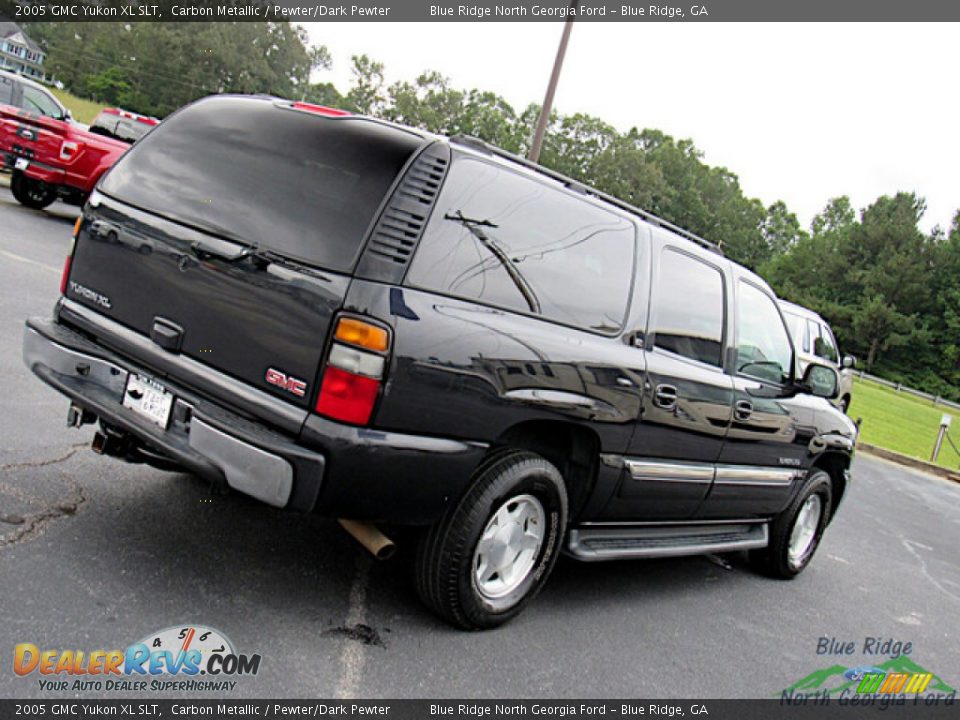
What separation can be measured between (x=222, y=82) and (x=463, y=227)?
9313cm

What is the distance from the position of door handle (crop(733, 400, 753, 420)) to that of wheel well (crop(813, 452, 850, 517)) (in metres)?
1.33

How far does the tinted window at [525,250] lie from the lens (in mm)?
3066

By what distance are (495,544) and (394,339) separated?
3.68ft

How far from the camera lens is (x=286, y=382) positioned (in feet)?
9.55

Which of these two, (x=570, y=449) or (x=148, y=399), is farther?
(x=570, y=449)

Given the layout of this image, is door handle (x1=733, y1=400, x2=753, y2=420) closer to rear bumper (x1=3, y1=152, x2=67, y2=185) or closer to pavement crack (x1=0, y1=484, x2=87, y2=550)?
pavement crack (x1=0, y1=484, x2=87, y2=550)

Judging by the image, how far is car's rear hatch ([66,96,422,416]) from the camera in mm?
2922

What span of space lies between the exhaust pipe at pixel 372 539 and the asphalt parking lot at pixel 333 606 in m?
0.35

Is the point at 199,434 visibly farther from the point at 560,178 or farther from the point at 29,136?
the point at 29,136

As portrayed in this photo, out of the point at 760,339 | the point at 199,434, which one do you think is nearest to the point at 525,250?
the point at 199,434

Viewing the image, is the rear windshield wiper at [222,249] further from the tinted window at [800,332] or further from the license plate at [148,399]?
the tinted window at [800,332]
